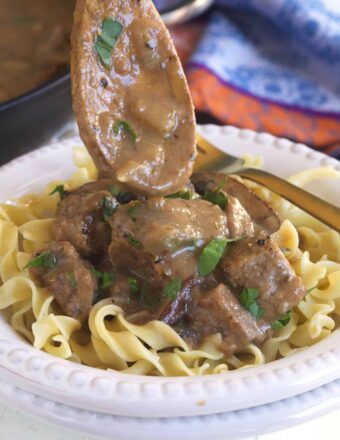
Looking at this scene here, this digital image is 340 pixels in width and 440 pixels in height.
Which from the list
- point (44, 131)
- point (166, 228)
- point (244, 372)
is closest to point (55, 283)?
point (166, 228)

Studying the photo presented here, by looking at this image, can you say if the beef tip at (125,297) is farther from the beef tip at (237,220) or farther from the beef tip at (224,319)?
the beef tip at (237,220)

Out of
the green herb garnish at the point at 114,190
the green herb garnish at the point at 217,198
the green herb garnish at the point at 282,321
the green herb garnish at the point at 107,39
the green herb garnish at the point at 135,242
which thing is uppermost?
the green herb garnish at the point at 107,39

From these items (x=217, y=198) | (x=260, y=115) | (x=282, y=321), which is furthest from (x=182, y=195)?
(x=260, y=115)

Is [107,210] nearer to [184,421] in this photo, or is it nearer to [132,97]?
[132,97]

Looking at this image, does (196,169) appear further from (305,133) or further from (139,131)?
(305,133)

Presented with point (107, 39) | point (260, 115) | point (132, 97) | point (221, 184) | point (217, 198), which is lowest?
point (260, 115)

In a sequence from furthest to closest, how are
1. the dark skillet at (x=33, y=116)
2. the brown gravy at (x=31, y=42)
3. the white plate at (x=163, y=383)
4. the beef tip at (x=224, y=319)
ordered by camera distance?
the brown gravy at (x=31, y=42), the dark skillet at (x=33, y=116), the beef tip at (x=224, y=319), the white plate at (x=163, y=383)

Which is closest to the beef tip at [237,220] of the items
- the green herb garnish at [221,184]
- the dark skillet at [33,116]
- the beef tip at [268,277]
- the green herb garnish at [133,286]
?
the beef tip at [268,277]
